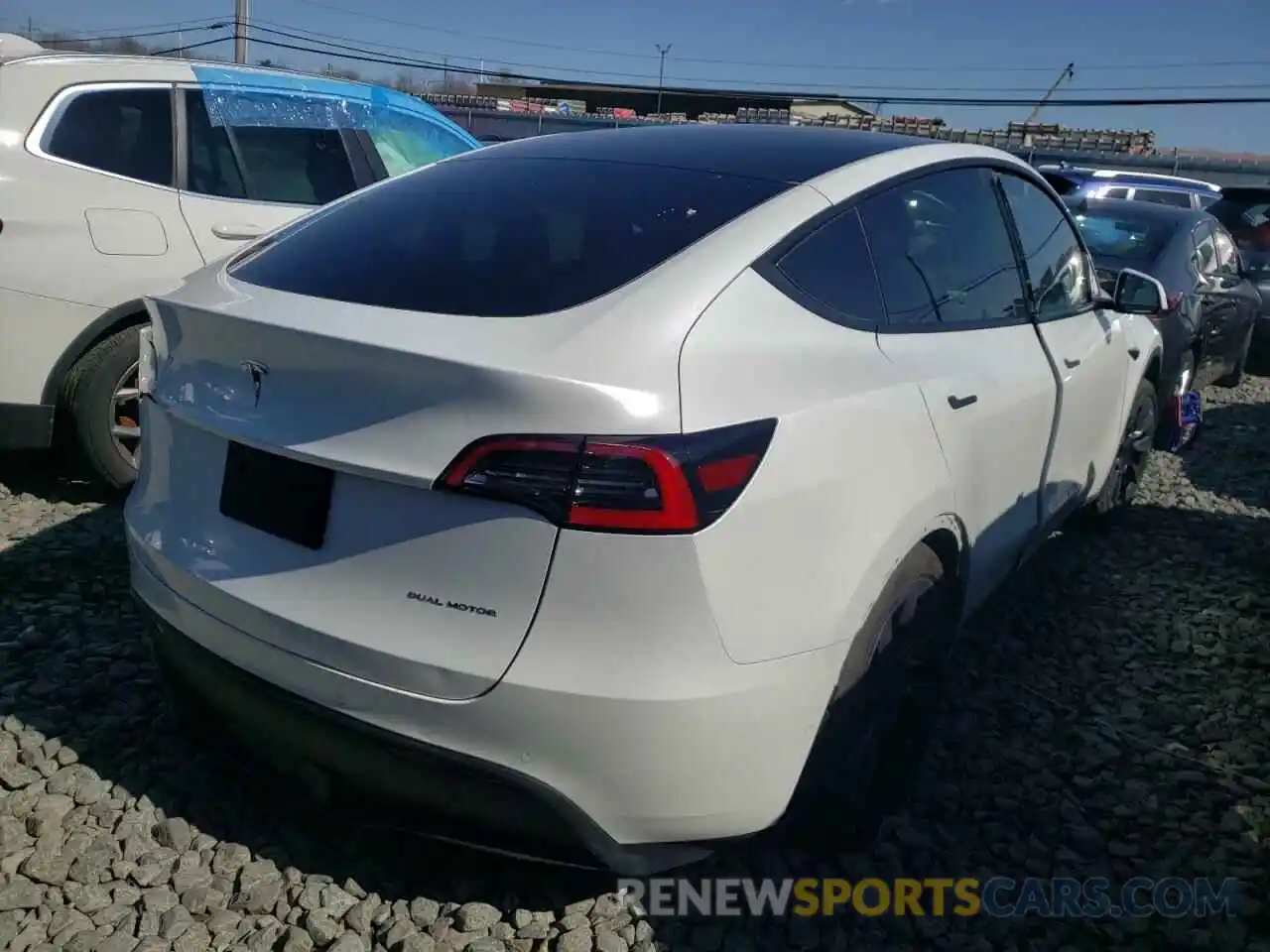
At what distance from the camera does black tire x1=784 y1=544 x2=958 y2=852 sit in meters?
2.09

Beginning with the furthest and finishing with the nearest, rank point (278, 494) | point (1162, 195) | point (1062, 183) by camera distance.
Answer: point (1162, 195) → point (1062, 183) → point (278, 494)

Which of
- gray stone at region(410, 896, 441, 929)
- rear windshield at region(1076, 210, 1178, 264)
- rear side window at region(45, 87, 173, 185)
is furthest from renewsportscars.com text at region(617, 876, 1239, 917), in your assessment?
rear windshield at region(1076, 210, 1178, 264)

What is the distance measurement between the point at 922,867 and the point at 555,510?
4.76 feet

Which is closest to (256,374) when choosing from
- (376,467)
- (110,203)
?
(376,467)

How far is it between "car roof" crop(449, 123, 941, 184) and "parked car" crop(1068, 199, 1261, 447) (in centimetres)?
362

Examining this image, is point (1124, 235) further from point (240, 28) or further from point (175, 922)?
point (240, 28)

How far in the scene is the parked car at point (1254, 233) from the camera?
923 centimetres

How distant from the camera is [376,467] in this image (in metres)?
1.78

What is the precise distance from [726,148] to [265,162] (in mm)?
2974

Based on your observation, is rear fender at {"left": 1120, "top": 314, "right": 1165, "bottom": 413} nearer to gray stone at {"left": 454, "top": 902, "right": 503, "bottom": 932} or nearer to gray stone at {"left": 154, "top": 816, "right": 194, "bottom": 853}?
gray stone at {"left": 454, "top": 902, "right": 503, "bottom": 932}

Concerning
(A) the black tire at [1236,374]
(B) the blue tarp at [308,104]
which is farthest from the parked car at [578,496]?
(A) the black tire at [1236,374]

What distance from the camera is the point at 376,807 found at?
6.51 feet

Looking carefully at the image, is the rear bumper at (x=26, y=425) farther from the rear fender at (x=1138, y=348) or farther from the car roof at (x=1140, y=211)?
the car roof at (x=1140, y=211)

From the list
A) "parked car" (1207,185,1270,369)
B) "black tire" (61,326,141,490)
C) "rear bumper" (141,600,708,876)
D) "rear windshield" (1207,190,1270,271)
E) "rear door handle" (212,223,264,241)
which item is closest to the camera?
"rear bumper" (141,600,708,876)
